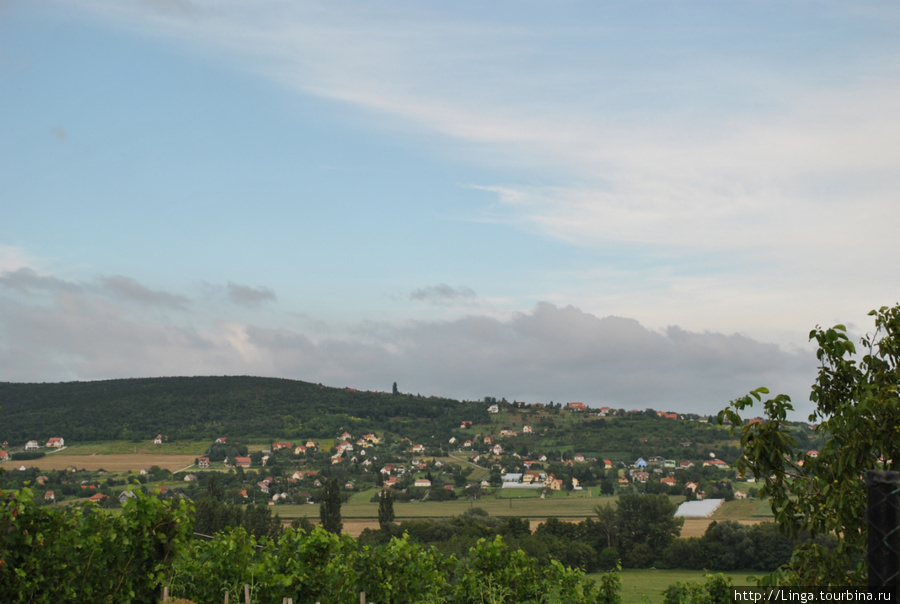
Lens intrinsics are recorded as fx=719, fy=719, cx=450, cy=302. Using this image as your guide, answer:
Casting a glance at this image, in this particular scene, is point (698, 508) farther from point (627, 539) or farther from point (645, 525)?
point (627, 539)

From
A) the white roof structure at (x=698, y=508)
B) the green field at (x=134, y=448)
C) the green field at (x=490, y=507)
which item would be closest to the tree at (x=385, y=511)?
the green field at (x=490, y=507)

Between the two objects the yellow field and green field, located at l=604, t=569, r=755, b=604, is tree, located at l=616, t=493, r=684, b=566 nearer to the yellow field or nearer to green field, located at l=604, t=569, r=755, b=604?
green field, located at l=604, t=569, r=755, b=604

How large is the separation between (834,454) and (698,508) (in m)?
72.8

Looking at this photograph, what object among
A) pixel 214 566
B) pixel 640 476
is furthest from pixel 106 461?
pixel 214 566

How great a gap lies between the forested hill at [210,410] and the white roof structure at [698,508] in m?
54.3

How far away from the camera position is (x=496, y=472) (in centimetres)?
9894

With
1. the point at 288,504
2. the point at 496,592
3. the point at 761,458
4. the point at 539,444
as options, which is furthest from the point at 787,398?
the point at 539,444

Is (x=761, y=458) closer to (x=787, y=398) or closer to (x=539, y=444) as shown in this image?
(x=787, y=398)

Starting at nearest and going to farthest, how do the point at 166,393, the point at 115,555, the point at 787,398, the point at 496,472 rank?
1. the point at 787,398
2. the point at 115,555
3. the point at 496,472
4. the point at 166,393

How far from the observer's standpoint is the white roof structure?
2739 inches

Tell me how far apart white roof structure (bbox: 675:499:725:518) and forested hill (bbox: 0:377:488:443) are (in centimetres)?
5433

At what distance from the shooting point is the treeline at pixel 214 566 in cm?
754

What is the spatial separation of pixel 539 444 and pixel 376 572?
109 metres

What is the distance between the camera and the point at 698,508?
240ft
